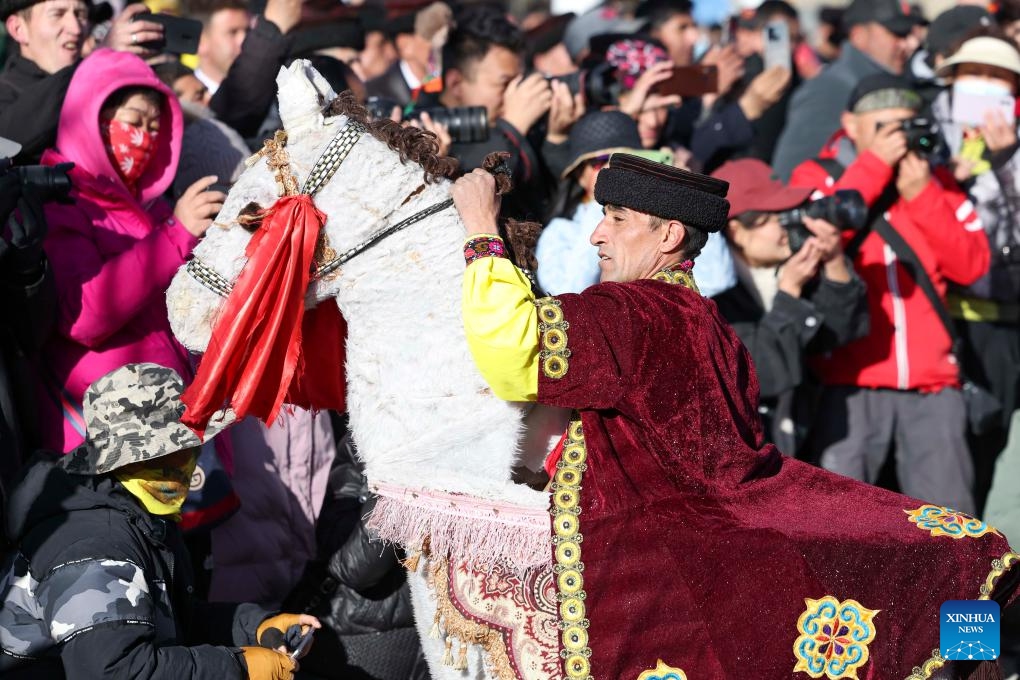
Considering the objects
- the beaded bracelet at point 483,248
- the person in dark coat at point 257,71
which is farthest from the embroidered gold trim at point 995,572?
the person in dark coat at point 257,71

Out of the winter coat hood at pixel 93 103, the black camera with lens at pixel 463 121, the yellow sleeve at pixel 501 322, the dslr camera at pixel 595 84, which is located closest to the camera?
the yellow sleeve at pixel 501 322

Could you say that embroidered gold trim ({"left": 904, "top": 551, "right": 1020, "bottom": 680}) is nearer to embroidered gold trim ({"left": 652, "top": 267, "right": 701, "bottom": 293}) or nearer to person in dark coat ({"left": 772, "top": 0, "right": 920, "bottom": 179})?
embroidered gold trim ({"left": 652, "top": 267, "right": 701, "bottom": 293})

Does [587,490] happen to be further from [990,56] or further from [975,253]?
[990,56]

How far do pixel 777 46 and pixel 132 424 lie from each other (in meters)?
5.18

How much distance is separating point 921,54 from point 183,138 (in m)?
5.58

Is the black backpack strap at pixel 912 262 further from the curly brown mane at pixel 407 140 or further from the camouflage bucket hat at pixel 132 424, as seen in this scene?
the camouflage bucket hat at pixel 132 424

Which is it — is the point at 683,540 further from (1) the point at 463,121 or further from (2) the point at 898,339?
(2) the point at 898,339

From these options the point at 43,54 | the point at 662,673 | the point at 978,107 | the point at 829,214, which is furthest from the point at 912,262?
the point at 43,54

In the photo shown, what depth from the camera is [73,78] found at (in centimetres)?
405

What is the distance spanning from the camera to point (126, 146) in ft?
13.5

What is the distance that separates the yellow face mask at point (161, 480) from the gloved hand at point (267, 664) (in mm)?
444

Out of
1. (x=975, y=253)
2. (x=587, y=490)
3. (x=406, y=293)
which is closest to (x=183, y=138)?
(x=406, y=293)

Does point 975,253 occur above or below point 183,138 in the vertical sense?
below

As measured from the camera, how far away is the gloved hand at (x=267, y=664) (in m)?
3.24
